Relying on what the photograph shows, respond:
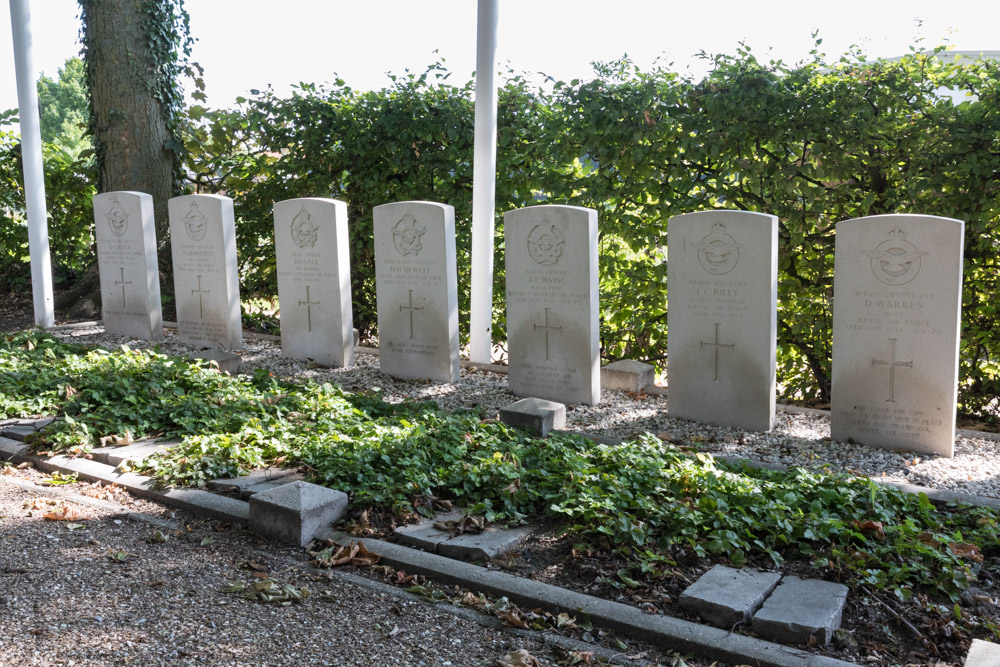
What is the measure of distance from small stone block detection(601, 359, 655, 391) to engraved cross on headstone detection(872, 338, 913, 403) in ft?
6.36

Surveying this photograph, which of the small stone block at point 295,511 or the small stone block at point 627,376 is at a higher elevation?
the small stone block at point 627,376

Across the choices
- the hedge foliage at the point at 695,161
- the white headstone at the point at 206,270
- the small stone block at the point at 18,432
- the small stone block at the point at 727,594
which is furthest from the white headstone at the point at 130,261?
the small stone block at the point at 727,594

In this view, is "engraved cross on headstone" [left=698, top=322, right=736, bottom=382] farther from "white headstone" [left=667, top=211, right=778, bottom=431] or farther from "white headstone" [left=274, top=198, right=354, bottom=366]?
"white headstone" [left=274, top=198, right=354, bottom=366]

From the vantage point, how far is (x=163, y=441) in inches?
206

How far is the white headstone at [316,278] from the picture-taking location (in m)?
7.58

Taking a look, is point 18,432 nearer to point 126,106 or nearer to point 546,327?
point 546,327


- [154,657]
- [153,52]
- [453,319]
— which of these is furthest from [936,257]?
[153,52]

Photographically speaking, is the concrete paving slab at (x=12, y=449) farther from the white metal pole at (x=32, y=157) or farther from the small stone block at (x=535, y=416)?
the white metal pole at (x=32, y=157)

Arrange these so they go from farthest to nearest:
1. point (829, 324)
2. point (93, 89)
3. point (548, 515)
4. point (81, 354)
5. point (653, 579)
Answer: point (93, 89)
point (81, 354)
point (829, 324)
point (548, 515)
point (653, 579)

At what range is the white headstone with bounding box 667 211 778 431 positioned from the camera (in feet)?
18.6

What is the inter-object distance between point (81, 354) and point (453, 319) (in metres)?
3.44

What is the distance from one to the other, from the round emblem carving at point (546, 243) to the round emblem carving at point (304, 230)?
220cm

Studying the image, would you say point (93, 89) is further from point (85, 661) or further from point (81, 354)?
point (85, 661)

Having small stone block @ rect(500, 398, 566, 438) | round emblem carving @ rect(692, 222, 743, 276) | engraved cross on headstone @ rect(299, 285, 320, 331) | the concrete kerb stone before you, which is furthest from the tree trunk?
the concrete kerb stone
